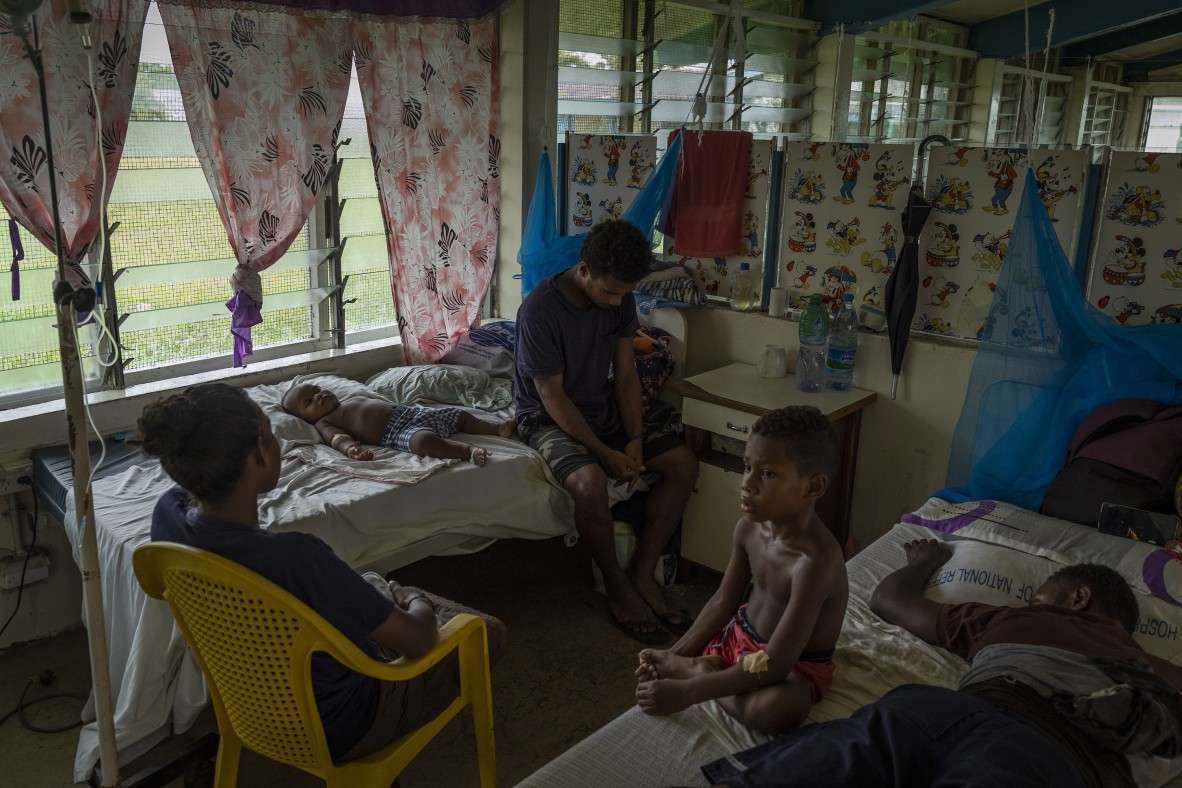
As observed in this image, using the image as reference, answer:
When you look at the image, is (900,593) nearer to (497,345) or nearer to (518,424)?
(518,424)

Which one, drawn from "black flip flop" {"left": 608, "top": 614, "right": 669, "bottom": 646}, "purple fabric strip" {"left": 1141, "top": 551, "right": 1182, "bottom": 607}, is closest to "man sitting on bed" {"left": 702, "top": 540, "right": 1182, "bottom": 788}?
"purple fabric strip" {"left": 1141, "top": 551, "right": 1182, "bottom": 607}

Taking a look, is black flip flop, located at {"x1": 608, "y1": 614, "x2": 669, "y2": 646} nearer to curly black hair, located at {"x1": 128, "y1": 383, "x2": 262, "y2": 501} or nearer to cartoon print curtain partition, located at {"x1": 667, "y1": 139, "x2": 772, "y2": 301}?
cartoon print curtain partition, located at {"x1": 667, "y1": 139, "x2": 772, "y2": 301}

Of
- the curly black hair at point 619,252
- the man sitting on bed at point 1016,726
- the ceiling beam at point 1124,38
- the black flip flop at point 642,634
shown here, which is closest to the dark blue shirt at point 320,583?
the man sitting on bed at point 1016,726

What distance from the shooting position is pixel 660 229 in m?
3.69

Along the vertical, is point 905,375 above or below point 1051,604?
above

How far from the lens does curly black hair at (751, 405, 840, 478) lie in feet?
5.96

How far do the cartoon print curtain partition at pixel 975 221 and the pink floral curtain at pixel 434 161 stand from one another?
1847 mm

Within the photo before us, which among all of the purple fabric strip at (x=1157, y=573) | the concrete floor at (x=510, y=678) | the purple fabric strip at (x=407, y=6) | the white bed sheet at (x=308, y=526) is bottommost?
the concrete floor at (x=510, y=678)

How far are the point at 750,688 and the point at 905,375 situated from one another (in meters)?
1.73

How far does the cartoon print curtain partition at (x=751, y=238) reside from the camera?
3482 mm

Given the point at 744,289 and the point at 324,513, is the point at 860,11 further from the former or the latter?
the point at 324,513

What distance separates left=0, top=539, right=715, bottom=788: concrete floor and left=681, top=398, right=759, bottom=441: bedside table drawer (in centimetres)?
61

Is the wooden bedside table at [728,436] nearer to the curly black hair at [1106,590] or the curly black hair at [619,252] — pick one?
the curly black hair at [619,252]

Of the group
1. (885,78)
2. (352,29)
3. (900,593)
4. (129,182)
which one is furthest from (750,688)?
(885,78)
